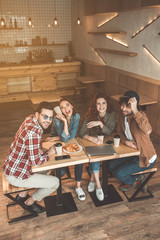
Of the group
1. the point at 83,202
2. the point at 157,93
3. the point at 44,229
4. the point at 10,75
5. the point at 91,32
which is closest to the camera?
the point at 44,229

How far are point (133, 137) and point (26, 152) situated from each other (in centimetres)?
125

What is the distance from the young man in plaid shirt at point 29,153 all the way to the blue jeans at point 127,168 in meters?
0.87

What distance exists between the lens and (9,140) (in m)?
4.62

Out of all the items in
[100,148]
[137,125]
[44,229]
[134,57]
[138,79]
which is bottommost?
[44,229]

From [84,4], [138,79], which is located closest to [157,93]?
[138,79]

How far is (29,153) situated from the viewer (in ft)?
7.31

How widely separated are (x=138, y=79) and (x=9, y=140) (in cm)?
293

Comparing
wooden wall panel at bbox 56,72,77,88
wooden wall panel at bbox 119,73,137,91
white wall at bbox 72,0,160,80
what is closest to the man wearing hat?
white wall at bbox 72,0,160,80

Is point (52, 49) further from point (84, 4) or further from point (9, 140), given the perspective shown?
A: point (9, 140)

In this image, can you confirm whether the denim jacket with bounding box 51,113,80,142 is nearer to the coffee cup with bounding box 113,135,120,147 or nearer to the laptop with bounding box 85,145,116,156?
the laptop with bounding box 85,145,116,156

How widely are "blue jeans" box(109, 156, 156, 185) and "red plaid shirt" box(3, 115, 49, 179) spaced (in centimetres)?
101

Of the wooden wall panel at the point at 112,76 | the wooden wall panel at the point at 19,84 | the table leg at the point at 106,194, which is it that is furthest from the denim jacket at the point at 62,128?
the wooden wall panel at the point at 19,84

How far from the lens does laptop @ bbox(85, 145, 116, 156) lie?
7.88 ft

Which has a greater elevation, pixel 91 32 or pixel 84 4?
pixel 84 4
